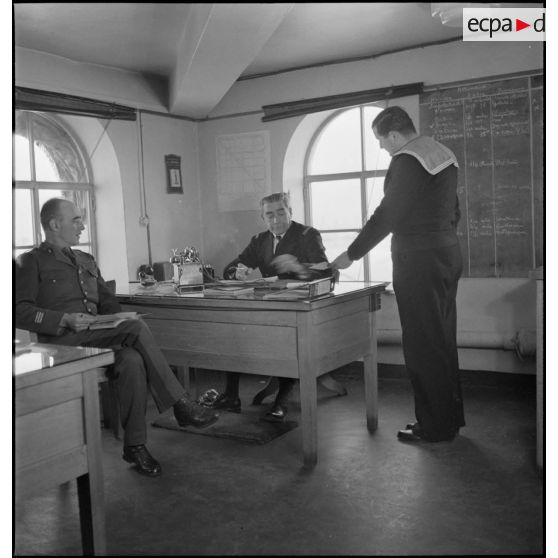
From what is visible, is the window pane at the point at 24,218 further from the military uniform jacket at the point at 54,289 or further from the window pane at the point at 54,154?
the military uniform jacket at the point at 54,289

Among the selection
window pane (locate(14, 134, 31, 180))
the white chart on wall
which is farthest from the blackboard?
window pane (locate(14, 134, 31, 180))

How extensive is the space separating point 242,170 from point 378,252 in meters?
1.31

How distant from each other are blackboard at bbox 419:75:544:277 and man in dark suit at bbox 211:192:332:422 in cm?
112

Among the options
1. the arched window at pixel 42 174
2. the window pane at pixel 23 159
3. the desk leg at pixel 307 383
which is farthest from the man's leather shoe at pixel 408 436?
the window pane at pixel 23 159

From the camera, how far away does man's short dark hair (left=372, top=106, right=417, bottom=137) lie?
3072 mm

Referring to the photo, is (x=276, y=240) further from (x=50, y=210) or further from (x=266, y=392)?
(x=50, y=210)

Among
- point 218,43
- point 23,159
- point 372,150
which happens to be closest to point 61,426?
point 218,43

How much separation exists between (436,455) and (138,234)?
9.49 feet

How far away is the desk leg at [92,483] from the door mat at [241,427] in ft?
4.38

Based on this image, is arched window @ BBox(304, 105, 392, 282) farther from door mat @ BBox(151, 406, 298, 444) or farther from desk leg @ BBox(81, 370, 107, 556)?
desk leg @ BBox(81, 370, 107, 556)

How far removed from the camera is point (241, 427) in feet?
11.3
